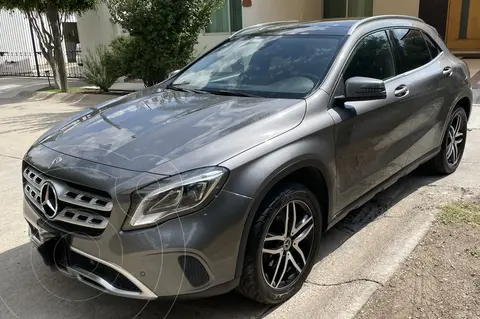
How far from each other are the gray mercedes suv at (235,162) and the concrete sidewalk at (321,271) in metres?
Result: 0.23

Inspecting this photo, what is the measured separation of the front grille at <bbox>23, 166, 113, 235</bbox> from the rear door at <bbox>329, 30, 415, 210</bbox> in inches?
61.9

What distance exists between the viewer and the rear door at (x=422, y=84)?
158 inches

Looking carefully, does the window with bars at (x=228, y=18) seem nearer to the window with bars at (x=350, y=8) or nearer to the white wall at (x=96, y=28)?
the white wall at (x=96, y=28)

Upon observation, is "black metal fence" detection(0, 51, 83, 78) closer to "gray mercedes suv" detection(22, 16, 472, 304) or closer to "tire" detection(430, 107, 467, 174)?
"tire" detection(430, 107, 467, 174)

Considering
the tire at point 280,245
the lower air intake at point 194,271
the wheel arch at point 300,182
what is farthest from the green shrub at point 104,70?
the lower air intake at point 194,271

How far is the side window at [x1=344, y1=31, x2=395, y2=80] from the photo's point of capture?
138 inches

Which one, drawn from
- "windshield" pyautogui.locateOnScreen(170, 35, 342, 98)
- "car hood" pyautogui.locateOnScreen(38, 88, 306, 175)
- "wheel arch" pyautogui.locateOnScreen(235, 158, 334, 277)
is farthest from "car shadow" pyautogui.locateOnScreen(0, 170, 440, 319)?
"windshield" pyautogui.locateOnScreen(170, 35, 342, 98)

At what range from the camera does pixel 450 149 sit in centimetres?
495

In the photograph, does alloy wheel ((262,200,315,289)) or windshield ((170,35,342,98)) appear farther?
windshield ((170,35,342,98))

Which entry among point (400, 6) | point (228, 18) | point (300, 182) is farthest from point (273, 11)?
point (300, 182)

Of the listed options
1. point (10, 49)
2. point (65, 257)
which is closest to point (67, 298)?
point (65, 257)

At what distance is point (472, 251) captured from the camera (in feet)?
11.1

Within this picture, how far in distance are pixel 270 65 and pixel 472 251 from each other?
2042 mm

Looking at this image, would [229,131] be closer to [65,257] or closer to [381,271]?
[65,257]
